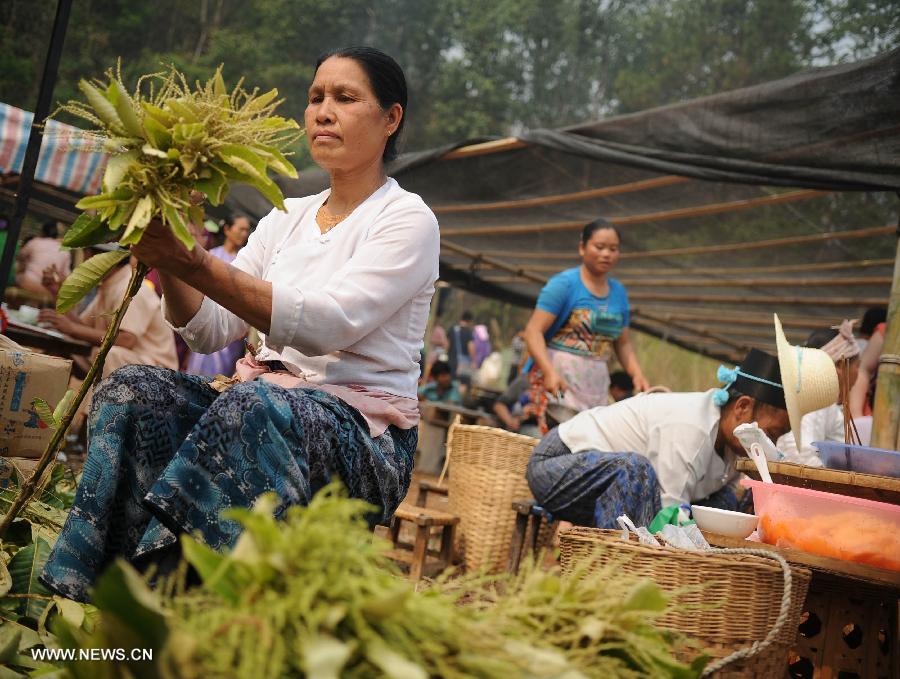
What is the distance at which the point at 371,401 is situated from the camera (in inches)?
91.5

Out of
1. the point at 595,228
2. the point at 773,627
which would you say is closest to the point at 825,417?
the point at 595,228

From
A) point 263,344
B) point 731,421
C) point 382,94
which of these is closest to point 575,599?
point 263,344

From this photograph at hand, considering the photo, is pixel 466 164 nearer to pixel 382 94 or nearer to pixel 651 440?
pixel 651 440

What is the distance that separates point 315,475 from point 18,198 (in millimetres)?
2504

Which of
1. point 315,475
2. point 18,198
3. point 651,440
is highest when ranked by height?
point 18,198

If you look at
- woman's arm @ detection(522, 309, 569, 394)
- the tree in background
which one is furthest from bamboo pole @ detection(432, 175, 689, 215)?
the tree in background

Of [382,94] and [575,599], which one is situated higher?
[382,94]

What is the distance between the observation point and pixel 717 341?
11609 mm

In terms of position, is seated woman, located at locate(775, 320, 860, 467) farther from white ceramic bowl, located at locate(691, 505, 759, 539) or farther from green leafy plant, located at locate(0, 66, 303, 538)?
green leafy plant, located at locate(0, 66, 303, 538)

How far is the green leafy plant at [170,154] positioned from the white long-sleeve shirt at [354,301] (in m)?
0.28

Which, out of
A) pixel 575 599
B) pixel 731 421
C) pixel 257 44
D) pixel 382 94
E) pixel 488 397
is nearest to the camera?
pixel 575 599

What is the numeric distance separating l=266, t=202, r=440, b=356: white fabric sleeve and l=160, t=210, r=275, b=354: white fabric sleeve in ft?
0.88

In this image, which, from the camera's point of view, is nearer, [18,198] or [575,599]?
[575,599]

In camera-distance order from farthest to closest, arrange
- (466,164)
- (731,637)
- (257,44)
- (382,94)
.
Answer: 1. (257,44)
2. (466,164)
3. (382,94)
4. (731,637)
